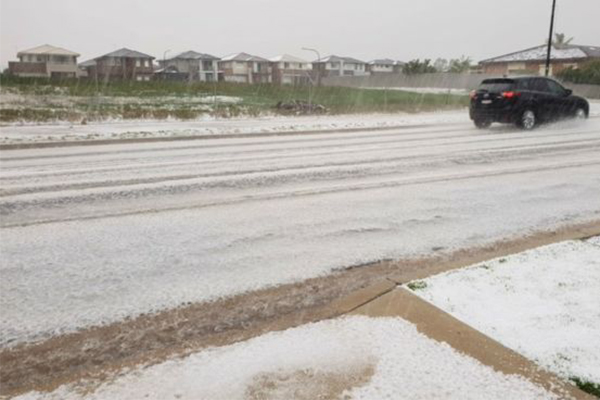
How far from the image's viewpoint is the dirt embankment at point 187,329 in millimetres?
2584

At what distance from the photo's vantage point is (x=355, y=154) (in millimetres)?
10367

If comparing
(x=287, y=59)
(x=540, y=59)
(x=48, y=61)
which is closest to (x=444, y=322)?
(x=540, y=59)

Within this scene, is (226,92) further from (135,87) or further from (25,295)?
(25,295)

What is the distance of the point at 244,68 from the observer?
319 ft

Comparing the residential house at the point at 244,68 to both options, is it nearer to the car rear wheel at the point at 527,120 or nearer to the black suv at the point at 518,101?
the black suv at the point at 518,101

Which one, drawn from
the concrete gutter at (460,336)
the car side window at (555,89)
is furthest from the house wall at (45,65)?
the concrete gutter at (460,336)

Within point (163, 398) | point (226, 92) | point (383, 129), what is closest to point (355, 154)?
point (383, 129)

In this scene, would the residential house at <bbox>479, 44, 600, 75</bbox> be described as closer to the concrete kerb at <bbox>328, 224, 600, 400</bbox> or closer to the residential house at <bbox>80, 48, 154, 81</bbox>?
the residential house at <bbox>80, 48, 154, 81</bbox>

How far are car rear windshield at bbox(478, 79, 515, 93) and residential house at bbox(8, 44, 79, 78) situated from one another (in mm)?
81101

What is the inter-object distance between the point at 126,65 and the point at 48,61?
42.2 ft

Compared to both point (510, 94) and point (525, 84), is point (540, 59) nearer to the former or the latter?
point (525, 84)

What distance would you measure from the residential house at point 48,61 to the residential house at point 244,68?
1103 inches

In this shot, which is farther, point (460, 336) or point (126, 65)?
point (126, 65)

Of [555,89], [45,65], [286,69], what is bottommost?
[555,89]
